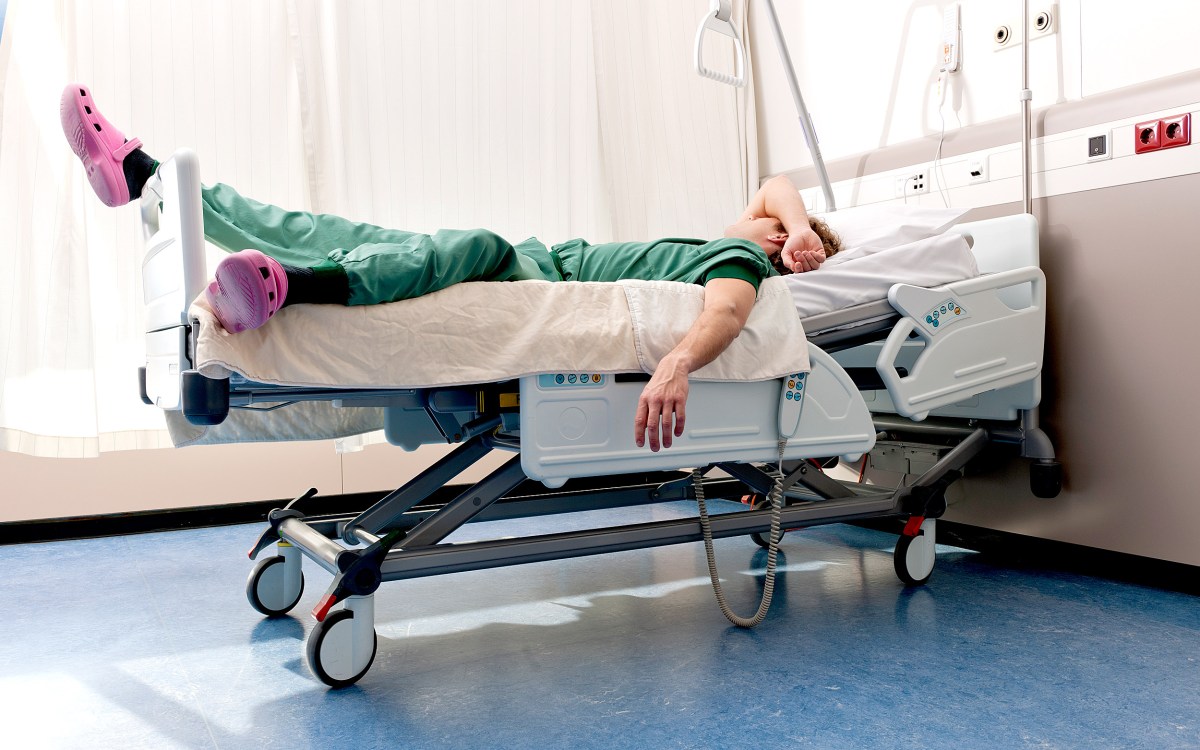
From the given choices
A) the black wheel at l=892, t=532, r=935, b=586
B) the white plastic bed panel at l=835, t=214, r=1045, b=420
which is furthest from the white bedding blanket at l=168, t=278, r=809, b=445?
the black wheel at l=892, t=532, r=935, b=586

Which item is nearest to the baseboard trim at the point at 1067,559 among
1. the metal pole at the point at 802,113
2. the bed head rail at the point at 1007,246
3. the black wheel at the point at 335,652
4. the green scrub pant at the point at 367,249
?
the bed head rail at the point at 1007,246

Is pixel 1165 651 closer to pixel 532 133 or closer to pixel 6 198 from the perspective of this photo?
pixel 532 133

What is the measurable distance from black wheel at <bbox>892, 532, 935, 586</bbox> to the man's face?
2.41 feet

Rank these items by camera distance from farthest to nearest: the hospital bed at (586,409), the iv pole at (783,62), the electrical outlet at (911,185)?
the electrical outlet at (911,185) < the iv pole at (783,62) < the hospital bed at (586,409)

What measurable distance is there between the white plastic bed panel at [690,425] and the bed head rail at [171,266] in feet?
1.89

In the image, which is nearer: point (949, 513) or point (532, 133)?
point (949, 513)

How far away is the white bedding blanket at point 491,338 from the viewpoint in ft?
4.70

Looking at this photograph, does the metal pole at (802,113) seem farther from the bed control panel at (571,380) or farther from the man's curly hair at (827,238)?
the bed control panel at (571,380)

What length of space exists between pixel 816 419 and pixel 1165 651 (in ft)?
2.61

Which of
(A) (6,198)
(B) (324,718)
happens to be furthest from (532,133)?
(B) (324,718)

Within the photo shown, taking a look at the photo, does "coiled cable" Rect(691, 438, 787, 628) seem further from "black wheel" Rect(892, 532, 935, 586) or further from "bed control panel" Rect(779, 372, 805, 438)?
"black wheel" Rect(892, 532, 935, 586)

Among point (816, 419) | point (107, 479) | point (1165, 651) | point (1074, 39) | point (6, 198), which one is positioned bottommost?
point (1165, 651)

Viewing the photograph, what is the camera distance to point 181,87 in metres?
2.92

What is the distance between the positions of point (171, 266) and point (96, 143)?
12.2 inches
